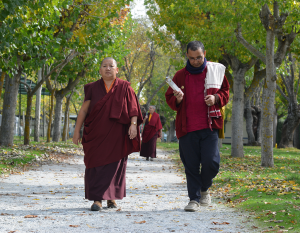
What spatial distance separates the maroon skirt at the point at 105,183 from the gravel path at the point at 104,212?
0.65 feet

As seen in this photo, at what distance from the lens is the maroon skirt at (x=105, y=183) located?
5.36m

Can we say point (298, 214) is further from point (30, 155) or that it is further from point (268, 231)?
point (30, 155)

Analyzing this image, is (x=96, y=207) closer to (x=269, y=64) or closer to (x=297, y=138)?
(x=269, y=64)

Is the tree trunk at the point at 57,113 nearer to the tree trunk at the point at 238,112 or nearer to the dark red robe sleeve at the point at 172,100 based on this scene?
the tree trunk at the point at 238,112

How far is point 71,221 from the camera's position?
452 centimetres

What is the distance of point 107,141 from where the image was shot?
553cm

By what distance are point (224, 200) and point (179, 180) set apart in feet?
9.40

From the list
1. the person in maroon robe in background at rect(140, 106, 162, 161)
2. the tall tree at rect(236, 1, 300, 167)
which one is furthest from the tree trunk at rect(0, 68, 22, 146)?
the tall tree at rect(236, 1, 300, 167)

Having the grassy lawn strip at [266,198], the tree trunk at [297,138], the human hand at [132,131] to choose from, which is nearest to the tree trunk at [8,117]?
the grassy lawn strip at [266,198]

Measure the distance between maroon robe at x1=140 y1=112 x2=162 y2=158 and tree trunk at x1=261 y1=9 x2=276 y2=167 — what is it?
4719mm

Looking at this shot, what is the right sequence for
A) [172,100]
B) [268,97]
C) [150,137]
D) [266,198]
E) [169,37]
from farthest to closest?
1. [169,37]
2. [150,137]
3. [268,97]
4. [266,198]
5. [172,100]

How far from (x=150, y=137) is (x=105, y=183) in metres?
9.85

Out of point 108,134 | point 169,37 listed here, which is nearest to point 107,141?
point 108,134

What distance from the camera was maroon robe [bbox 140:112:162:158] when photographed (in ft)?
49.9
